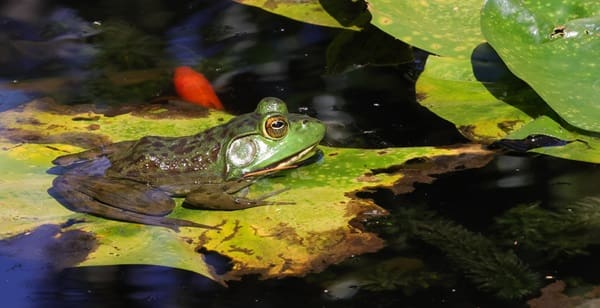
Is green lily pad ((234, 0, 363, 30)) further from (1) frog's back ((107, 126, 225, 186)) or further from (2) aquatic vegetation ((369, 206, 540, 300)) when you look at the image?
(2) aquatic vegetation ((369, 206, 540, 300))

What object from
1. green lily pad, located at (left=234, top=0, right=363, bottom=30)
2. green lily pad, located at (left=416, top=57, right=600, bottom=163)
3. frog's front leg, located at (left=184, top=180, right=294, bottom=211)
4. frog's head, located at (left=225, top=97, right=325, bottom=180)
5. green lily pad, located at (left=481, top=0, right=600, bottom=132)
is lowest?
frog's front leg, located at (left=184, top=180, right=294, bottom=211)

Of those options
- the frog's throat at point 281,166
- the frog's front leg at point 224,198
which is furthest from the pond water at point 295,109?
the frog's front leg at point 224,198

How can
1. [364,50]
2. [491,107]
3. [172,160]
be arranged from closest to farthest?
[172,160]
[491,107]
[364,50]

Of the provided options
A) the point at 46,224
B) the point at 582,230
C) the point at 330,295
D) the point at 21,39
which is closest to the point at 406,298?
the point at 330,295

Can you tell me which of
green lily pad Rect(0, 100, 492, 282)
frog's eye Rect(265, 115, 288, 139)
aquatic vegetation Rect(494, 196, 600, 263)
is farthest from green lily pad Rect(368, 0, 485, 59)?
aquatic vegetation Rect(494, 196, 600, 263)

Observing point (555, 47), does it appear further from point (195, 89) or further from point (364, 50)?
point (195, 89)

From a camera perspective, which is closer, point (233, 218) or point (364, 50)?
point (233, 218)

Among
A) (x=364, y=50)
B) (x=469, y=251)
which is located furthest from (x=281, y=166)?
(x=364, y=50)

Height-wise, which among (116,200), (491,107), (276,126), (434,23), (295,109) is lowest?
(116,200)
